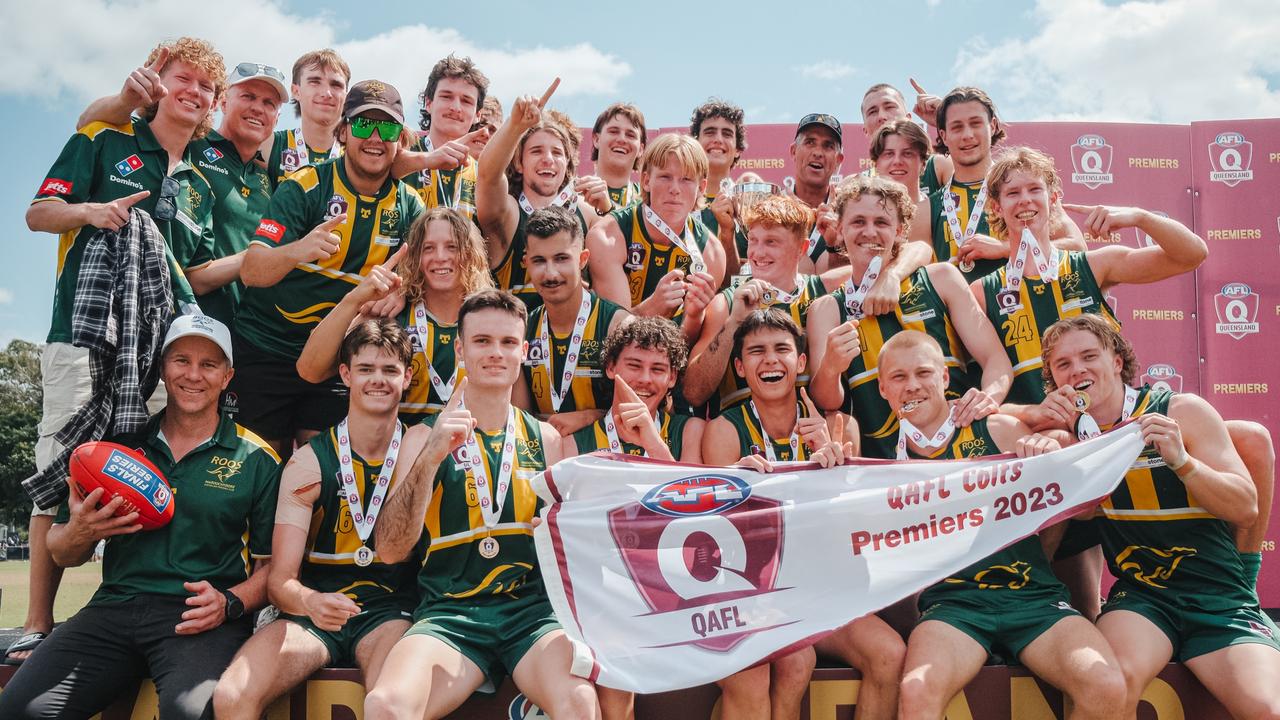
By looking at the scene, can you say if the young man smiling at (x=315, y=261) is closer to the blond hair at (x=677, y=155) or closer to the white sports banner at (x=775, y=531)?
the blond hair at (x=677, y=155)

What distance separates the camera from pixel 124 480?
3.69 metres

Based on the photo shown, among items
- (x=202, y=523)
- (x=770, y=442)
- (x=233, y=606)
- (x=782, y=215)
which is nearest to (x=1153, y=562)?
(x=770, y=442)

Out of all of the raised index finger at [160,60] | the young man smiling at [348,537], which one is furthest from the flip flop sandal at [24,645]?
the raised index finger at [160,60]

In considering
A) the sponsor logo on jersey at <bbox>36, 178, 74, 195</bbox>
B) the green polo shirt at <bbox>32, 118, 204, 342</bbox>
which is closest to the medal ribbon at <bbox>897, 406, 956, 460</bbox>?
the green polo shirt at <bbox>32, 118, 204, 342</bbox>

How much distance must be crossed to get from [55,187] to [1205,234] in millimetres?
10393

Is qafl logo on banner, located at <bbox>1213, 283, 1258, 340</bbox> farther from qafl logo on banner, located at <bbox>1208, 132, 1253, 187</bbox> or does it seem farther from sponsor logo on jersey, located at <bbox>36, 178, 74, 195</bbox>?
sponsor logo on jersey, located at <bbox>36, 178, 74, 195</bbox>

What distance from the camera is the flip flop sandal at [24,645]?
3852mm

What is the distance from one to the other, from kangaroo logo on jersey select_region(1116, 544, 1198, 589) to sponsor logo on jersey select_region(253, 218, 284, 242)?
4458mm

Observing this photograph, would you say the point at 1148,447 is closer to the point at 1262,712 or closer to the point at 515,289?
the point at 1262,712

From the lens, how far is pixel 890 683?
357 centimetres

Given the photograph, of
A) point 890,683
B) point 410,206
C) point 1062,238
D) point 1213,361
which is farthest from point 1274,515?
point 410,206

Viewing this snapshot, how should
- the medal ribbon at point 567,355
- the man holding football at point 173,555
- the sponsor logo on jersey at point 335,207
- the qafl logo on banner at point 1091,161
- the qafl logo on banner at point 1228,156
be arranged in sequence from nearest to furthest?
the man holding football at point 173,555, the medal ribbon at point 567,355, the sponsor logo on jersey at point 335,207, the qafl logo on banner at point 1228,156, the qafl logo on banner at point 1091,161

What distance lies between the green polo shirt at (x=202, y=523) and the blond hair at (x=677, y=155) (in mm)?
2688

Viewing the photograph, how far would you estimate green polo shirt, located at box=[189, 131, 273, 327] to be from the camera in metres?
5.08
